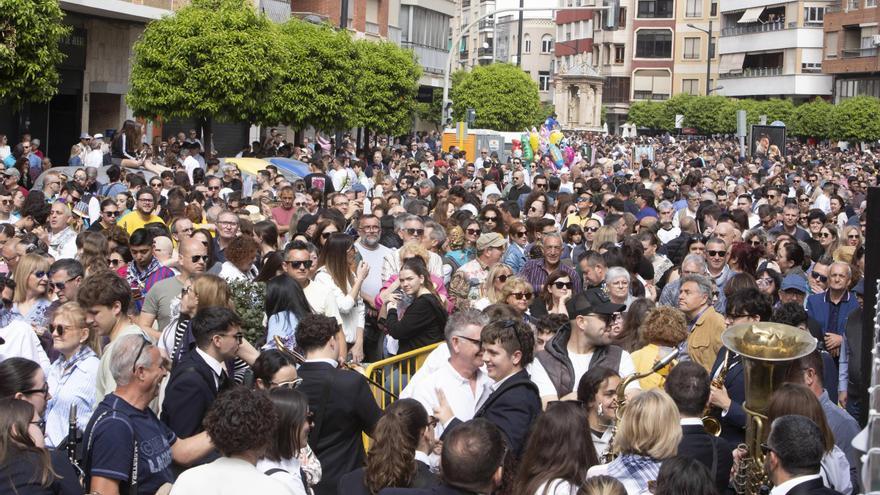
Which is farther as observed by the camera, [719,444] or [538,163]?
[538,163]

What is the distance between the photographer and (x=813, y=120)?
Answer: 64625 mm

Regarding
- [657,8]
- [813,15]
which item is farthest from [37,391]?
[657,8]

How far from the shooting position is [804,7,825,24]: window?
77469 millimetres

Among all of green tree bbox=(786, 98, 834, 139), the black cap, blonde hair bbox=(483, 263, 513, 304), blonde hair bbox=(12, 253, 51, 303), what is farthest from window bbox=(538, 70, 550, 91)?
the black cap

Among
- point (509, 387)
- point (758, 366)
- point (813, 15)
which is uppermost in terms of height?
point (813, 15)

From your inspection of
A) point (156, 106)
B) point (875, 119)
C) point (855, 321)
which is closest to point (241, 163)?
point (156, 106)

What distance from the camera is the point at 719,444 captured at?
653 centimetres

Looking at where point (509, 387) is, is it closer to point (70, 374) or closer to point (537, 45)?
point (70, 374)

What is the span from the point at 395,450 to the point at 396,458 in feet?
0.12

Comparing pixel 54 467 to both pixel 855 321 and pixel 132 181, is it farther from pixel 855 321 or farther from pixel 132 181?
pixel 132 181

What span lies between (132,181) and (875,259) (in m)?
11.1

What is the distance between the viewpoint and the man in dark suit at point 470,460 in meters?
5.24

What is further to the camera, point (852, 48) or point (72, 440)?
point (852, 48)

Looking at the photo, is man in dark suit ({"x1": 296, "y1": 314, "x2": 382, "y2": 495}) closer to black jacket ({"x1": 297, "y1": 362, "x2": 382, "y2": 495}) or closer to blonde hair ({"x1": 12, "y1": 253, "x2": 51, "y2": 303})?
black jacket ({"x1": 297, "y1": 362, "x2": 382, "y2": 495})
